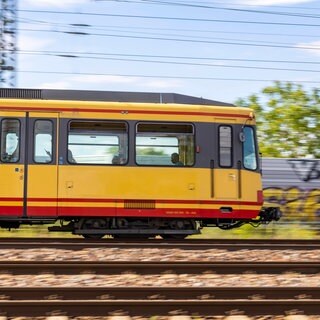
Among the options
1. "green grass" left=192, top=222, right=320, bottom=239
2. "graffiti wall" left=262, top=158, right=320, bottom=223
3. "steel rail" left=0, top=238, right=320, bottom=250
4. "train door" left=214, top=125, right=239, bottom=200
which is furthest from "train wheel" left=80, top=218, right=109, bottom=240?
"graffiti wall" left=262, top=158, right=320, bottom=223

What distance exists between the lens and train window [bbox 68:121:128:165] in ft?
42.4

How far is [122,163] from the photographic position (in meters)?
13.0

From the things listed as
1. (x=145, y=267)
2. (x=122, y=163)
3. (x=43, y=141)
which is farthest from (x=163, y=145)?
(x=145, y=267)

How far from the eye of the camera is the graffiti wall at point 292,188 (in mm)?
20984

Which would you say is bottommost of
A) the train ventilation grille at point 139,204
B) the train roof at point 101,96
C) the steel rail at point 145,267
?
the steel rail at point 145,267

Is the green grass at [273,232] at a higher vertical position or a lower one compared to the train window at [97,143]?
lower

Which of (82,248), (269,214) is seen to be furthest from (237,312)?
(269,214)

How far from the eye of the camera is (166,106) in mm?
13211

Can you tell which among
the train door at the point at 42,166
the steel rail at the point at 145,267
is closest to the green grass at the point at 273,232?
the train door at the point at 42,166

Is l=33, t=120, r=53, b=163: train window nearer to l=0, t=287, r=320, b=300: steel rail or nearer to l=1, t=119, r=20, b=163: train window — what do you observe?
l=1, t=119, r=20, b=163: train window

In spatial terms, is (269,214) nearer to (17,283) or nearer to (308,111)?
(17,283)

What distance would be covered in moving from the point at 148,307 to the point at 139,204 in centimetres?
636

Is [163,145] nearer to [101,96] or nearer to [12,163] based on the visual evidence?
[101,96]

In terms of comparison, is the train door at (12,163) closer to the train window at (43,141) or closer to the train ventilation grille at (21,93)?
the train window at (43,141)
